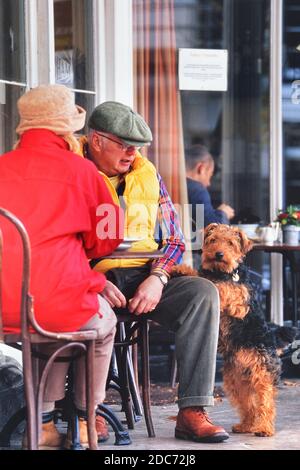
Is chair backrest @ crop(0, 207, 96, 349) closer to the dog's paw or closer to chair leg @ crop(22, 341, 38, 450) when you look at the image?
chair leg @ crop(22, 341, 38, 450)

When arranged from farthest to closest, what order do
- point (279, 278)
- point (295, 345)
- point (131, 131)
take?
point (279, 278) → point (295, 345) → point (131, 131)

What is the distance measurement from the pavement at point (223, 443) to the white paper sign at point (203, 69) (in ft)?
6.87

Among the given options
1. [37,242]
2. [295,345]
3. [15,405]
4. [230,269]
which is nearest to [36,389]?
[37,242]

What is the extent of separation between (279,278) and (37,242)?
330 centimetres

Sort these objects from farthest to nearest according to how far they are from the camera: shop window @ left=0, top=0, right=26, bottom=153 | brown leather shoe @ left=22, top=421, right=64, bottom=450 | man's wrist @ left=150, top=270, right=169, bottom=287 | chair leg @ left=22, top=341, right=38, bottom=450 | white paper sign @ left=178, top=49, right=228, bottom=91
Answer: white paper sign @ left=178, top=49, right=228, bottom=91
shop window @ left=0, top=0, right=26, bottom=153
man's wrist @ left=150, top=270, right=169, bottom=287
brown leather shoe @ left=22, top=421, right=64, bottom=450
chair leg @ left=22, top=341, right=38, bottom=450

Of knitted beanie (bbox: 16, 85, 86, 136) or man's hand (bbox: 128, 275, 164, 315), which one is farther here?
man's hand (bbox: 128, 275, 164, 315)

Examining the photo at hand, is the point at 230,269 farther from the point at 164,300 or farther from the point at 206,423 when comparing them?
the point at 206,423

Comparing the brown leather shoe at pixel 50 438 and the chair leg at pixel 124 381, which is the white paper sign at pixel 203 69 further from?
the brown leather shoe at pixel 50 438

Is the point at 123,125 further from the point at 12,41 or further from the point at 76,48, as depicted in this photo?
the point at 76,48

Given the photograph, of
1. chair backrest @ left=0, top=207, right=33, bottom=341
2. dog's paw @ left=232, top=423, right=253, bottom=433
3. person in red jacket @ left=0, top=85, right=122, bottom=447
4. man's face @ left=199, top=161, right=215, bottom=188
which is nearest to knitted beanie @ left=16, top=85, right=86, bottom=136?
person in red jacket @ left=0, top=85, right=122, bottom=447

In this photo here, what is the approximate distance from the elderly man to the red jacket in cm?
58

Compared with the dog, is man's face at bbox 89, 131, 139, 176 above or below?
above

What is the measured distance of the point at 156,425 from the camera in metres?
4.72

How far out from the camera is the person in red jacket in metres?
3.47
